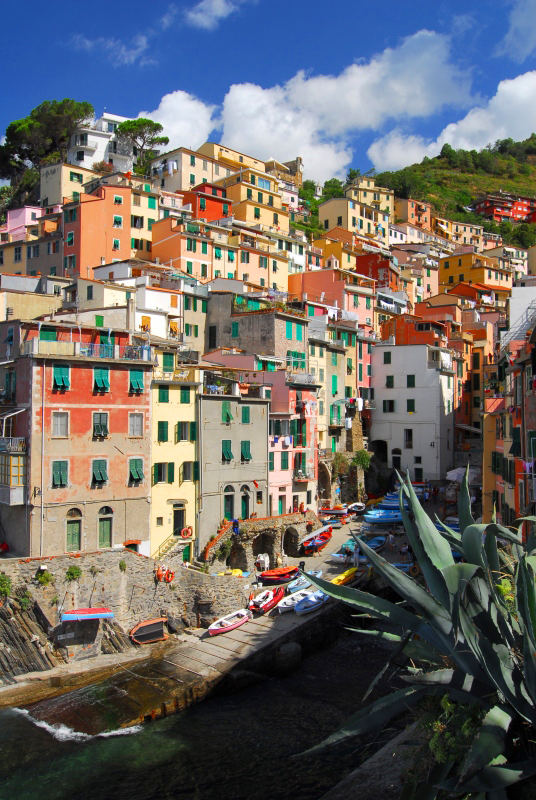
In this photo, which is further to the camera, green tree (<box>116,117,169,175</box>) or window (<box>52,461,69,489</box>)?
green tree (<box>116,117,169,175</box>)

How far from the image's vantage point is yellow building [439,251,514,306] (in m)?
95.9

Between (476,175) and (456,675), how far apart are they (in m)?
184

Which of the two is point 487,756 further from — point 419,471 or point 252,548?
point 419,471

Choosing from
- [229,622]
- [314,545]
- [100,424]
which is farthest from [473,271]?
[229,622]

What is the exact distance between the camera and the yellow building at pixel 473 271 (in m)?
95.9

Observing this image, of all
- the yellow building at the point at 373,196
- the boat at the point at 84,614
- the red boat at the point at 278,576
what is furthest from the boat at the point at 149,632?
the yellow building at the point at 373,196

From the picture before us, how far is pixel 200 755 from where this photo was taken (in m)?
23.9

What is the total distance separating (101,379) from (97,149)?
63.3 meters

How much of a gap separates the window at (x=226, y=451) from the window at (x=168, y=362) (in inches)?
213

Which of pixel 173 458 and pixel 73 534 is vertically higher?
pixel 173 458

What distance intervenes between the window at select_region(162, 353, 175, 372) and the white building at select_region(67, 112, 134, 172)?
55540mm

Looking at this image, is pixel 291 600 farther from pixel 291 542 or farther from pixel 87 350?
pixel 87 350

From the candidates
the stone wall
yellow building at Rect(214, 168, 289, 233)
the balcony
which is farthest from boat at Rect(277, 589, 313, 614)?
yellow building at Rect(214, 168, 289, 233)

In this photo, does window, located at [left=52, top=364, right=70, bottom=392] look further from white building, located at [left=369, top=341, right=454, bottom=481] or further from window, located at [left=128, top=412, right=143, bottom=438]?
white building, located at [left=369, top=341, right=454, bottom=481]
